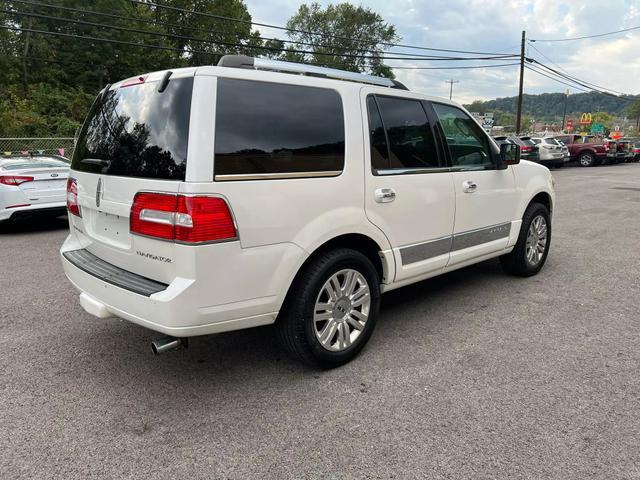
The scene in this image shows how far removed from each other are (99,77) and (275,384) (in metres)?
33.1

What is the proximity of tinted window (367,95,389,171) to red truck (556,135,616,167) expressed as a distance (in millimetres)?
27952

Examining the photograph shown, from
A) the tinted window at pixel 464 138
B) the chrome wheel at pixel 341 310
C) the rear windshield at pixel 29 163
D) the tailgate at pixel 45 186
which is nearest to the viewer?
the chrome wheel at pixel 341 310

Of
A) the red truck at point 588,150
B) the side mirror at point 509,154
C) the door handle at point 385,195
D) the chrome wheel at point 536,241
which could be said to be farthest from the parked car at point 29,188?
the red truck at point 588,150

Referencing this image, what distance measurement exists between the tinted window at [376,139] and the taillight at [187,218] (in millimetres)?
1260

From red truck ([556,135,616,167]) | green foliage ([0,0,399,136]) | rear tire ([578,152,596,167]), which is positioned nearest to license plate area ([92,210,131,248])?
green foliage ([0,0,399,136])

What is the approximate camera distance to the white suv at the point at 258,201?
2.61 meters

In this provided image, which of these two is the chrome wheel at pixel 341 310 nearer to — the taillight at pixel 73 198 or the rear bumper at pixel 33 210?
the taillight at pixel 73 198

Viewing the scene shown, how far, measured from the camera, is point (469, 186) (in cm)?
423

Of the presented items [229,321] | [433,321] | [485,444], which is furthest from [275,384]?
Result: [433,321]

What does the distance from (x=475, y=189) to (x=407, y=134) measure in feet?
3.16

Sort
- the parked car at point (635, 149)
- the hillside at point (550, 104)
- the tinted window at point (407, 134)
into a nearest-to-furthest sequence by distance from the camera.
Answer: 1. the tinted window at point (407, 134)
2. the parked car at point (635, 149)
3. the hillside at point (550, 104)

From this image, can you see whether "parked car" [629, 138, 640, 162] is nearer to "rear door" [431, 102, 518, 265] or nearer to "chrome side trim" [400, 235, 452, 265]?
"rear door" [431, 102, 518, 265]

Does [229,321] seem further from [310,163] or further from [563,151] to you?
[563,151]

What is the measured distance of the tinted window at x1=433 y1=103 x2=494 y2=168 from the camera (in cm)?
416
